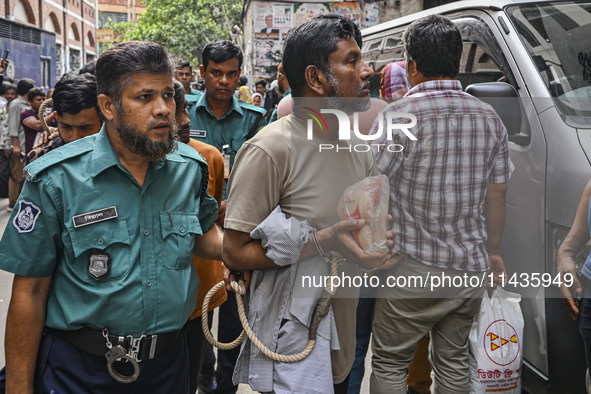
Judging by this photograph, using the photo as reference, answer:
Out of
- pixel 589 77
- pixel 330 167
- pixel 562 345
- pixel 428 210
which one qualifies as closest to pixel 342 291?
pixel 330 167

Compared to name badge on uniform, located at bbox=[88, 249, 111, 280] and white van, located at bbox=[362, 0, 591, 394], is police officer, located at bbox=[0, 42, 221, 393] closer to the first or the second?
name badge on uniform, located at bbox=[88, 249, 111, 280]

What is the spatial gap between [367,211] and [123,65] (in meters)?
0.86

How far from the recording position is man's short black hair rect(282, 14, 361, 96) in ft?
6.59

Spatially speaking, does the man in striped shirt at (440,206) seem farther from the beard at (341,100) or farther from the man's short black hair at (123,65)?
the man's short black hair at (123,65)

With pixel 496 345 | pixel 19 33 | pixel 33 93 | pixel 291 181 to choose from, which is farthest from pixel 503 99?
pixel 19 33

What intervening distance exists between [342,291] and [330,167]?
41 centimetres

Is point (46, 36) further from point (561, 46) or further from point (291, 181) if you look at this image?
point (291, 181)

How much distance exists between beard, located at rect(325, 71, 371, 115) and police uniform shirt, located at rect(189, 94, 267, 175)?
6.49 ft

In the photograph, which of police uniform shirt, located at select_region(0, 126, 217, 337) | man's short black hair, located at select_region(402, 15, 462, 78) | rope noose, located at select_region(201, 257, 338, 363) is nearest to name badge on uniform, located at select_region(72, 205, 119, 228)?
police uniform shirt, located at select_region(0, 126, 217, 337)

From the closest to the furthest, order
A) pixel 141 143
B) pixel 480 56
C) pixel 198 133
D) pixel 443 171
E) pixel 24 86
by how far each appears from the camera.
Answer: pixel 141 143 < pixel 443 171 < pixel 480 56 < pixel 198 133 < pixel 24 86

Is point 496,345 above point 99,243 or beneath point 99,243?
beneath

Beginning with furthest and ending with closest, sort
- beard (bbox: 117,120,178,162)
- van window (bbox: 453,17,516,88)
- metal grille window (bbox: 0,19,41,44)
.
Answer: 1. metal grille window (bbox: 0,19,41,44)
2. van window (bbox: 453,17,516,88)
3. beard (bbox: 117,120,178,162)

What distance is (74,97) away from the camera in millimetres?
2529

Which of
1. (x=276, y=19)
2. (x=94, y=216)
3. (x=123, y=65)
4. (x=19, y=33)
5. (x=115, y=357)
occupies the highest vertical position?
(x=276, y=19)
